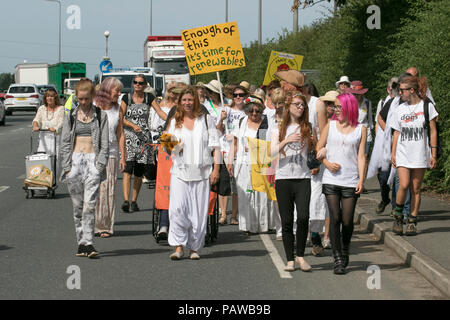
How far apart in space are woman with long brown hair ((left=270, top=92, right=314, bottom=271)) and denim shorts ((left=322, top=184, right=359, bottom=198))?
0.20 metres

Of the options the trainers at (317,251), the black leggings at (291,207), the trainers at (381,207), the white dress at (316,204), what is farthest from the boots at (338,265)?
the trainers at (381,207)

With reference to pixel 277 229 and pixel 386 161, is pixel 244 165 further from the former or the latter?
pixel 386 161

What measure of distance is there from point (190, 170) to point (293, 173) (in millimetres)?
1169

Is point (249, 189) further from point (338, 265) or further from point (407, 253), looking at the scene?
point (338, 265)

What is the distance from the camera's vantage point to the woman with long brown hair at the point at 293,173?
8430 millimetres

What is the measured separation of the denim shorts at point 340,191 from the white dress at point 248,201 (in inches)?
102

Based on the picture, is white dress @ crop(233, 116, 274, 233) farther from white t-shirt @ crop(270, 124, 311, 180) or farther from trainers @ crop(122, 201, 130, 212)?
trainers @ crop(122, 201, 130, 212)

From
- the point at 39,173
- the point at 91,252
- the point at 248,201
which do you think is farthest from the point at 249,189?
the point at 39,173

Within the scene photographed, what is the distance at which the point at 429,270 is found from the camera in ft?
26.8

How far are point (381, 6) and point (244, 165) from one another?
12.9 metres

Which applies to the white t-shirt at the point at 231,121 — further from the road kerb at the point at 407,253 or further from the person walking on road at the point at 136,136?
the road kerb at the point at 407,253

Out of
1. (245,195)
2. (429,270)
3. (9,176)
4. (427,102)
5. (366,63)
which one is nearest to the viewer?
(429,270)

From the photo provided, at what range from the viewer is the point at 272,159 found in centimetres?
869
